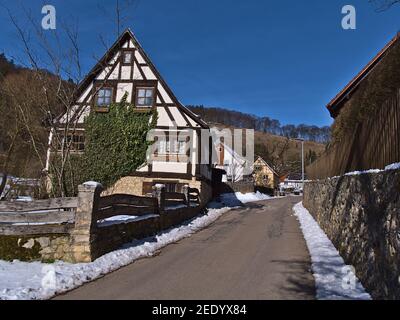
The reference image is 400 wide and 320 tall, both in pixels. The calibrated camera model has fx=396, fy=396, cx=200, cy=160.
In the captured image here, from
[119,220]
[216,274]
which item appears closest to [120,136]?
[119,220]

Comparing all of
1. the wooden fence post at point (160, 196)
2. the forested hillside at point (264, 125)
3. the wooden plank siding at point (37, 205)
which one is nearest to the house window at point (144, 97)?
the wooden fence post at point (160, 196)

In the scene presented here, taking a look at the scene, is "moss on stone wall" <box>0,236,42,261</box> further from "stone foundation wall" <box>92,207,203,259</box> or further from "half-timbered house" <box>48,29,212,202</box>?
"half-timbered house" <box>48,29,212,202</box>

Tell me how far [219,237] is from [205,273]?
5.37 meters

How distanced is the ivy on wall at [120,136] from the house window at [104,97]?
1.02m

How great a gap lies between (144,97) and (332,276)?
18302 millimetres

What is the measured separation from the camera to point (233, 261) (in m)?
8.98

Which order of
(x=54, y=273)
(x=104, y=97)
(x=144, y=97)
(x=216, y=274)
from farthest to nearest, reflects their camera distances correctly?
(x=104, y=97) < (x=144, y=97) < (x=216, y=274) < (x=54, y=273)

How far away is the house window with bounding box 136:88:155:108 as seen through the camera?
926 inches

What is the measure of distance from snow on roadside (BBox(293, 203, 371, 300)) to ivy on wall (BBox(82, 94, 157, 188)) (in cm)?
1294

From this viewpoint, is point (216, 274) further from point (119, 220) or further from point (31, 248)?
point (31, 248)

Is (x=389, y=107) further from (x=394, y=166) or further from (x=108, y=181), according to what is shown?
(x=108, y=181)

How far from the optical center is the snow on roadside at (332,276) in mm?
6012

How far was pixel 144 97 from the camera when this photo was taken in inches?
928

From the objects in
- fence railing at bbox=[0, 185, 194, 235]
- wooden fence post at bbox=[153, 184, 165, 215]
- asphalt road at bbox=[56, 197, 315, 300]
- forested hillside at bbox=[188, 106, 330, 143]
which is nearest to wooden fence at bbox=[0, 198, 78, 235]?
fence railing at bbox=[0, 185, 194, 235]
